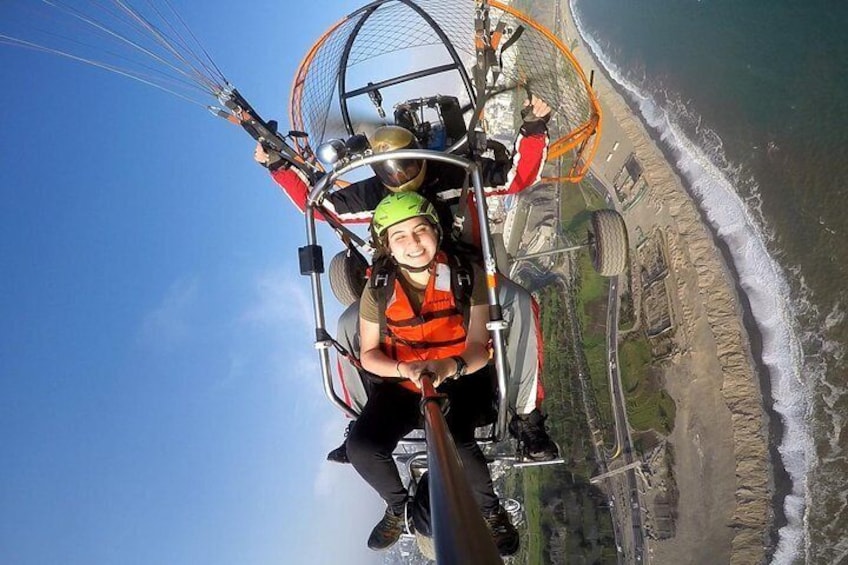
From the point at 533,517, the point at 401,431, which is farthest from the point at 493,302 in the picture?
the point at 533,517

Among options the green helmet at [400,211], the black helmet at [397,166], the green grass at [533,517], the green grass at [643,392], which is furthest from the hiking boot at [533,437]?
the green grass at [533,517]

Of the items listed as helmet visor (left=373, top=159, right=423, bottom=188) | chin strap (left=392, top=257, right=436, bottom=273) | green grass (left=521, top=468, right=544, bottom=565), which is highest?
helmet visor (left=373, top=159, right=423, bottom=188)

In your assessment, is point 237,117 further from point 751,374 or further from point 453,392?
point 751,374

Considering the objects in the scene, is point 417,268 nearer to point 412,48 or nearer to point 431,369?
point 431,369

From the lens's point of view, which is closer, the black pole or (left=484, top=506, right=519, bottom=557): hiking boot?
the black pole

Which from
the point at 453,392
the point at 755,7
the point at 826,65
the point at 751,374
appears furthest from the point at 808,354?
the point at 755,7

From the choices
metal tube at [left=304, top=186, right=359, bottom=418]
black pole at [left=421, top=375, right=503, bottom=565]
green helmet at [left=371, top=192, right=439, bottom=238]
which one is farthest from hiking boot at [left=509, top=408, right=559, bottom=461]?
black pole at [left=421, top=375, right=503, bottom=565]

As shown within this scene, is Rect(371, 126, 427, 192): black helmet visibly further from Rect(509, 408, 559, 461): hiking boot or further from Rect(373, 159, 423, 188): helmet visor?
Rect(509, 408, 559, 461): hiking boot
